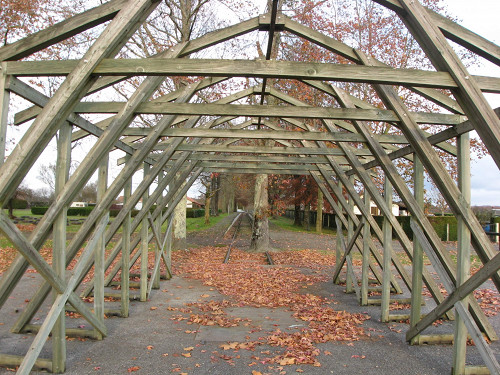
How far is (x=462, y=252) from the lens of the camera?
18.9ft

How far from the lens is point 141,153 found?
762cm

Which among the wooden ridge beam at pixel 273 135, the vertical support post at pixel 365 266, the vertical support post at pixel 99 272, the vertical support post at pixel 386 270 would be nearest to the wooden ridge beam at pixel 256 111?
the vertical support post at pixel 99 272

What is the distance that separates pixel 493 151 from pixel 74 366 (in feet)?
17.6

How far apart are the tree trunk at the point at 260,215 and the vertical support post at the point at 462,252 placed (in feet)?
46.0

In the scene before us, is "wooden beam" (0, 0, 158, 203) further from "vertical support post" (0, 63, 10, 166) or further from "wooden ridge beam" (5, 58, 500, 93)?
"vertical support post" (0, 63, 10, 166)

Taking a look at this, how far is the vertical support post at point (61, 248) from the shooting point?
5.35m

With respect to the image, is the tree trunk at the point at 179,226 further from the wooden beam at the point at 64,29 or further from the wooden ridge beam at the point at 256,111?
the wooden beam at the point at 64,29

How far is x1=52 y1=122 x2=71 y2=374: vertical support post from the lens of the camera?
5348 millimetres

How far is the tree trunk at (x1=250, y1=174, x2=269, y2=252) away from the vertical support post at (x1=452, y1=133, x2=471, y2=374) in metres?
14.0

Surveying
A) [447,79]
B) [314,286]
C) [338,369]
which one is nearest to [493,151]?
[447,79]

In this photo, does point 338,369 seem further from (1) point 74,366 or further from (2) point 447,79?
(2) point 447,79

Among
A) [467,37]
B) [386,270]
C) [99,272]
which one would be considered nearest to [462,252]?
[467,37]

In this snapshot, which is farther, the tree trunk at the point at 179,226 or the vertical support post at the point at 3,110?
the tree trunk at the point at 179,226

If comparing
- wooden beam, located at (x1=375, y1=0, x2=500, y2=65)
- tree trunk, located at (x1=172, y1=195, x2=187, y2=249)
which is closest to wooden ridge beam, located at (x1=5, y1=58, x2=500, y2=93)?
wooden beam, located at (x1=375, y1=0, x2=500, y2=65)
